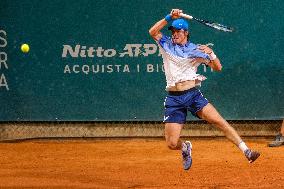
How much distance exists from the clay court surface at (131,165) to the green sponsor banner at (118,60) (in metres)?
0.58

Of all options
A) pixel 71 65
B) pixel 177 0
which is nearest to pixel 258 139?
pixel 177 0

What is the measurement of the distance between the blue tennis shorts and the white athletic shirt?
14cm

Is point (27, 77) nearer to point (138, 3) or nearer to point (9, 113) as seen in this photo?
point (9, 113)

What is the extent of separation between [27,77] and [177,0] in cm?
273

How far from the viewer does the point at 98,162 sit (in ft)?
28.9

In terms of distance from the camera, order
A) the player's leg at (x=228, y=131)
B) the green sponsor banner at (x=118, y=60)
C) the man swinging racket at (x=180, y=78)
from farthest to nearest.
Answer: the green sponsor banner at (x=118, y=60) → the man swinging racket at (x=180, y=78) → the player's leg at (x=228, y=131)

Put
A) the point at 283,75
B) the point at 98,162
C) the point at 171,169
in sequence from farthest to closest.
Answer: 1. the point at 283,75
2. the point at 98,162
3. the point at 171,169

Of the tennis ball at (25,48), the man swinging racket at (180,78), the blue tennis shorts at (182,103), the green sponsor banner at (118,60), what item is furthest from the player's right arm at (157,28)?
the tennis ball at (25,48)

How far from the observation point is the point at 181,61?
294 inches

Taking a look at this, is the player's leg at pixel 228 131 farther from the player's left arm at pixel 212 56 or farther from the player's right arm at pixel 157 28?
the player's right arm at pixel 157 28

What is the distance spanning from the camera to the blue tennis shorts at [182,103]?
24.1 feet

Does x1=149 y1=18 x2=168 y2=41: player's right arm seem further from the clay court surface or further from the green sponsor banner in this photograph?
the green sponsor banner

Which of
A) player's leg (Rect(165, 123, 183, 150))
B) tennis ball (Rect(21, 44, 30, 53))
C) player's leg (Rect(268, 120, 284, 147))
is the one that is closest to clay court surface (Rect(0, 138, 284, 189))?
player's leg (Rect(268, 120, 284, 147))

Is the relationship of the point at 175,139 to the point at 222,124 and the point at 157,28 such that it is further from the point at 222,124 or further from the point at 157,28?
the point at 157,28
